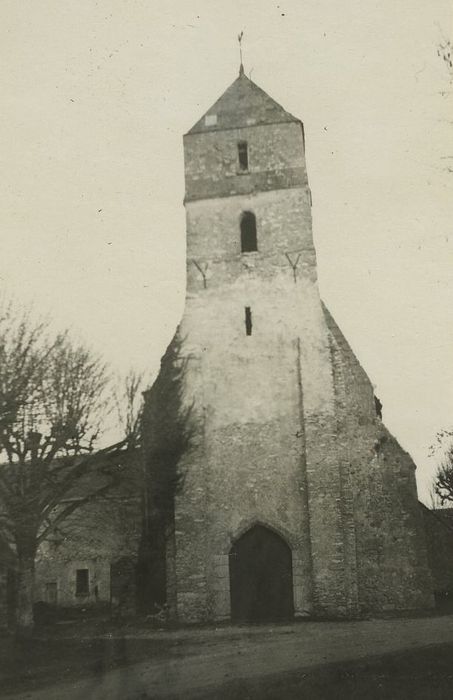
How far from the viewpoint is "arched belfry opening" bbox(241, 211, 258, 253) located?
23.9 meters

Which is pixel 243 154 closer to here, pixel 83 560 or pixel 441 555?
pixel 83 560

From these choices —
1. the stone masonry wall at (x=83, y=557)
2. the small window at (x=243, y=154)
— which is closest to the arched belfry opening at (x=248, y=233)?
the small window at (x=243, y=154)

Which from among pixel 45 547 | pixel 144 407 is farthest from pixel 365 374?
pixel 45 547

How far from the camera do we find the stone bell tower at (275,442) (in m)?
20.0

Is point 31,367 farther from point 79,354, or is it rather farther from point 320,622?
point 320,622

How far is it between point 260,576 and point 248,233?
11401mm

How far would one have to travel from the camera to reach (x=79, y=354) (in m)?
19.2

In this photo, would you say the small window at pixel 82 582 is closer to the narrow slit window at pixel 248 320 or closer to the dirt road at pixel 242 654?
the dirt road at pixel 242 654

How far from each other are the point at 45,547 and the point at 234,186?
58.3ft

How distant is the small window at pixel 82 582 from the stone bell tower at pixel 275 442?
10.8 meters

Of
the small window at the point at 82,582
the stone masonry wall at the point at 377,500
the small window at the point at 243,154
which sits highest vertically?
the small window at the point at 243,154

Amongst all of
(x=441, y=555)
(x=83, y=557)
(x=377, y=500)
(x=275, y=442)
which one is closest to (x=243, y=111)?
(x=275, y=442)

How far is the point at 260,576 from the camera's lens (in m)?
20.4

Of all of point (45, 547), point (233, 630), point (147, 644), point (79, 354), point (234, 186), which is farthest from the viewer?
point (45, 547)
